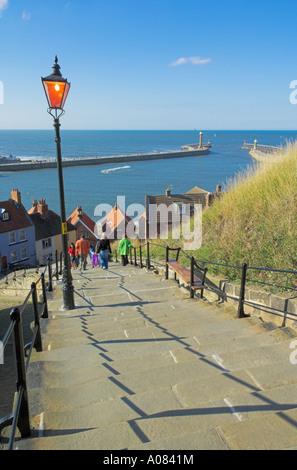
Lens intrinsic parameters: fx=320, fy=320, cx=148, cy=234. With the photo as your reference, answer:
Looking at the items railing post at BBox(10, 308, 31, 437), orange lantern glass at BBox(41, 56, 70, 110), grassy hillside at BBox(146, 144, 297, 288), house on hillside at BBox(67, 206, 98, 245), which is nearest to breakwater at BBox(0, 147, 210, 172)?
house on hillside at BBox(67, 206, 98, 245)

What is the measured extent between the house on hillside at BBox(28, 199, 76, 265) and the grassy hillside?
30.4m

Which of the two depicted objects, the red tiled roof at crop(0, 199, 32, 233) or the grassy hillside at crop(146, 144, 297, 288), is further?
the red tiled roof at crop(0, 199, 32, 233)

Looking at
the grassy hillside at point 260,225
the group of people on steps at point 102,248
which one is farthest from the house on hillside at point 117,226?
the grassy hillside at point 260,225

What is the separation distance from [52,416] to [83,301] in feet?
15.4

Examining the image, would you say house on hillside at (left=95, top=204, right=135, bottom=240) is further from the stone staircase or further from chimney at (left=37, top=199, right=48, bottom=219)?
the stone staircase

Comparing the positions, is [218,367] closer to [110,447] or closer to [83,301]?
[110,447]

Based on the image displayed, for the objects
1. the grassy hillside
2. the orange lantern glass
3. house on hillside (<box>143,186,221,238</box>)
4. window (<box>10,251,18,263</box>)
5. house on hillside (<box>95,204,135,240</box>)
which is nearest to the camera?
the orange lantern glass

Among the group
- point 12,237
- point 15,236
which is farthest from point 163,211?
point 12,237

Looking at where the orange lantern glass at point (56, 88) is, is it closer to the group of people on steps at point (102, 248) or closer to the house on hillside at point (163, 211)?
the group of people on steps at point (102, 248)

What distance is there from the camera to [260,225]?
24.2 ft

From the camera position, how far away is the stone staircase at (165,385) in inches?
89.7

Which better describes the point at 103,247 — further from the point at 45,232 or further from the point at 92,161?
the point at 92,161

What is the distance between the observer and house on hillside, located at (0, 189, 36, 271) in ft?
110

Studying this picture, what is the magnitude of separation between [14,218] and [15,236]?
6.63 feet
